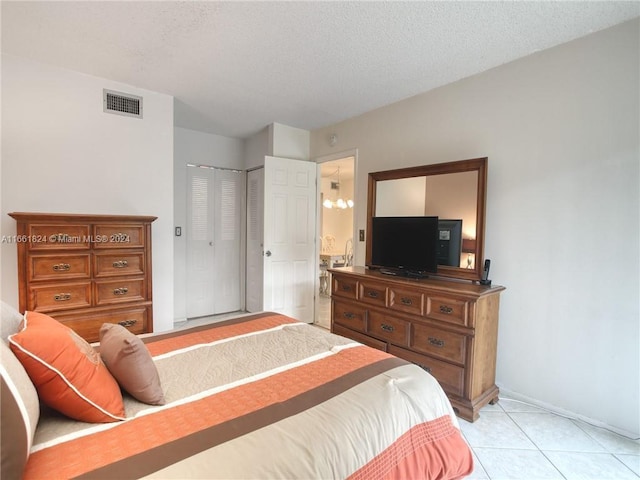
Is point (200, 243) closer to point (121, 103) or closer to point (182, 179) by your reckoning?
point (182, 179)

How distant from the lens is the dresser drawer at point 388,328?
2.58m

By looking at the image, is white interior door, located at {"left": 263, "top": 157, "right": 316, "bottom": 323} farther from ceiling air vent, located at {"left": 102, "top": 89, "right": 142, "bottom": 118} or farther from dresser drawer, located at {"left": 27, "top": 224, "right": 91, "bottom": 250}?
dresser drawer, located at {"left": 27, "top": 224, "right": 91, "bottom": 250}

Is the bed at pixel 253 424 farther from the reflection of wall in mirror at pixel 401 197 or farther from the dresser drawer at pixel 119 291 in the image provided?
the reflection of wall in mirror at pixel 401 197

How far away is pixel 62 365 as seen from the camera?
39.6 inches

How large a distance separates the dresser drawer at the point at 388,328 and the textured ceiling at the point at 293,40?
6.78 ft

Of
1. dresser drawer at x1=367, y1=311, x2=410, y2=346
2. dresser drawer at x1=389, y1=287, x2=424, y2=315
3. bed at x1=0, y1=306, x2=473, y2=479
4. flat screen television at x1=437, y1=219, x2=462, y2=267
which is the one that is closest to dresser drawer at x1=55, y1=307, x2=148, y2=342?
bed at x1=0, y1=306, x2=473, y2=479

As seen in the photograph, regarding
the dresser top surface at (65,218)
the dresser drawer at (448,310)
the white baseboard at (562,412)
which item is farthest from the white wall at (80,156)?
the white baseboard at (562,412)

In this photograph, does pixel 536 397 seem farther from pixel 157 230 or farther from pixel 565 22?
pixel 157 230

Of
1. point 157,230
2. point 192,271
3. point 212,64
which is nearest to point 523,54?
point 212,64

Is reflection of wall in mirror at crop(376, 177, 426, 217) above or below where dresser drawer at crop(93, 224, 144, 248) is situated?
above

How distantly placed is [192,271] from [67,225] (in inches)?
82.5

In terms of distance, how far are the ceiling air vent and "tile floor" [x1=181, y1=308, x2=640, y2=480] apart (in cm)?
378

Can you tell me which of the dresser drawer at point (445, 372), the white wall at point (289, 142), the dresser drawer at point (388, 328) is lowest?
the dresser drawer at point (445, 372)

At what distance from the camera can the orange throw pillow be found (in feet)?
3.19
